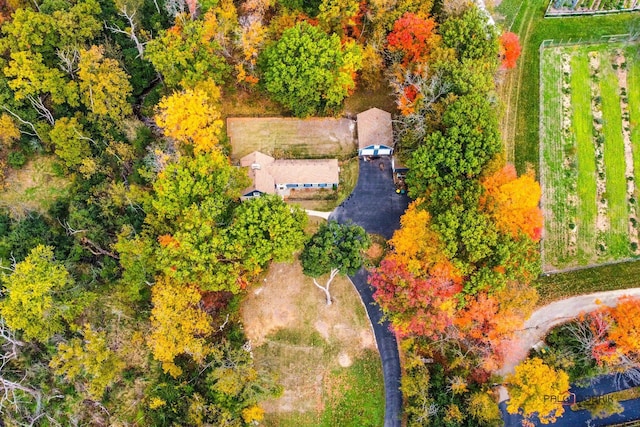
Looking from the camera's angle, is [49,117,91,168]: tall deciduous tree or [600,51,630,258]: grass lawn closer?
[600,51,630,258]: grass lawn

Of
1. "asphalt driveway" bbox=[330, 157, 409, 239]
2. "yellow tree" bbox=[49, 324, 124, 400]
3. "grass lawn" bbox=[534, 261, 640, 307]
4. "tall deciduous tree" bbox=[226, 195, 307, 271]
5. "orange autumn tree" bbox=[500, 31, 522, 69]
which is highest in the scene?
"orange autumn tree" bbox=[500, 31, 522, 69]

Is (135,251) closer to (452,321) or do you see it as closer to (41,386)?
(41,386)

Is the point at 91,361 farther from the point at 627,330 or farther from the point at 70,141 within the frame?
the point at 627,330

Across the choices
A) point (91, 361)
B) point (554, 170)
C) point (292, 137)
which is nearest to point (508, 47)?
point (554, 170)

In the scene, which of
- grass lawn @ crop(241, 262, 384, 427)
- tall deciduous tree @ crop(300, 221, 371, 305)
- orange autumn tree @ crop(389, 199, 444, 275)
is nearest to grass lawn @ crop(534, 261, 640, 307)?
orange autumn tree @ crop(389, 199, 444, 275)

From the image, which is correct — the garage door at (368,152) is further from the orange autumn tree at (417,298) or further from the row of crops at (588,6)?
the row of crops at (588,6)

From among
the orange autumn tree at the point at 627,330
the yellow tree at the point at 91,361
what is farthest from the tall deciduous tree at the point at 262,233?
the orange autumn tree at the point at 627,330

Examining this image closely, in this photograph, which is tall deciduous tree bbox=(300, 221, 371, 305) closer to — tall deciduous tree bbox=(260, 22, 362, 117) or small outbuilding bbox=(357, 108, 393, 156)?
small outbuilding bbox=(357, 108, 393, 156)

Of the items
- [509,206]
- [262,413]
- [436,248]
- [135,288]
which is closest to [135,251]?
[135,288]

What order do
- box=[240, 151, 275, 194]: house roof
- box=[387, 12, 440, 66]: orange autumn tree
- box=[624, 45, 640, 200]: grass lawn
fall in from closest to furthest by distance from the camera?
box=[387, 12, 440, 66]: orange autumn tree < box=[240, 151, 275, 194]: house roof < box=[624, 45, 640, 200]: grass lawn
